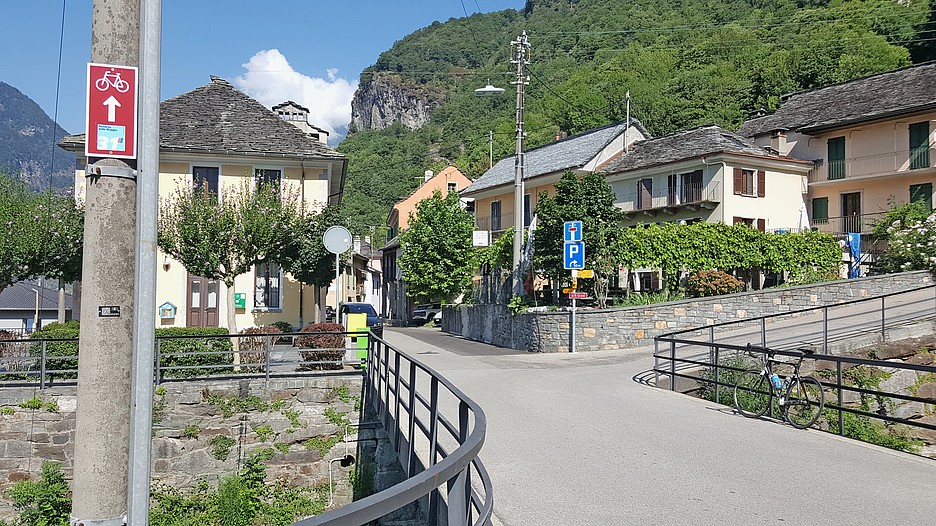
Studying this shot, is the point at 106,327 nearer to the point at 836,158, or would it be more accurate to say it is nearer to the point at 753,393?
the point at 753,393

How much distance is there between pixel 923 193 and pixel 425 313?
31.4 m

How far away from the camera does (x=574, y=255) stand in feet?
79.0

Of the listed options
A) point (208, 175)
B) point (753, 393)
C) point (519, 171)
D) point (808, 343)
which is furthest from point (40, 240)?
point (808, 343)

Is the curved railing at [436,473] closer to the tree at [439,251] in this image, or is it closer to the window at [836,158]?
the tree at [439,251]

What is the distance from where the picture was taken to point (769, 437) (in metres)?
10.1

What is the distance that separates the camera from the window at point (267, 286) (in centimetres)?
2770

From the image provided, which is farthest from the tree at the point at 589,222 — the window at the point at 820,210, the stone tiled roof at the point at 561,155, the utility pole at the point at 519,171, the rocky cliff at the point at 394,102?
the rocky cliff at the point at 394,102

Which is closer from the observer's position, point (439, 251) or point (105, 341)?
point (105, 341)

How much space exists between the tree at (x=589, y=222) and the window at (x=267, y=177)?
9.39 meters

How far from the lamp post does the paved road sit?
13858 mm

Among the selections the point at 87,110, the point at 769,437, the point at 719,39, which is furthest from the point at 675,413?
the point at 719,39

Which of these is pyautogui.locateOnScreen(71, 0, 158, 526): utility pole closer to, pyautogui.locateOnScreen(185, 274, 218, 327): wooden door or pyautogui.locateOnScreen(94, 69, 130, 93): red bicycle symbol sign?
pyautogui.locateOnScreen(94, 69, 130, 93): red bicycle symbol sign

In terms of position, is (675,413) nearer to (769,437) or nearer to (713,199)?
(769,437)

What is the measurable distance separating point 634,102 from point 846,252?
37069 mm
